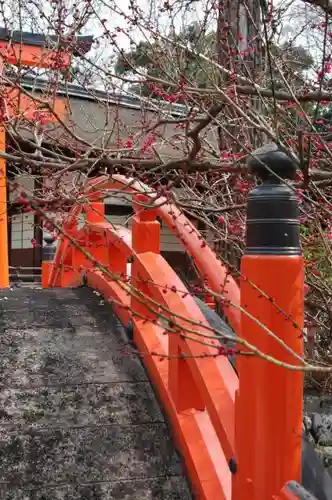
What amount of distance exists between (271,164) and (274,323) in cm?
53

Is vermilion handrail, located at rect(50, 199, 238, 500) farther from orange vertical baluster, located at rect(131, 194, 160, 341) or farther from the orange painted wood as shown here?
the orange painted wood

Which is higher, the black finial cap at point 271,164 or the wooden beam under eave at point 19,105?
the wooden beam under eave at point 19,105

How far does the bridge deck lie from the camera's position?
2.44 meters

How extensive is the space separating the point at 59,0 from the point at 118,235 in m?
1.58

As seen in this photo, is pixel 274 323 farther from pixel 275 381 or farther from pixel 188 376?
pixel 188 376

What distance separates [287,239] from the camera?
186 centimetres

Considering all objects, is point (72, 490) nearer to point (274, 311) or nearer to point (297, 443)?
point (297, 443)

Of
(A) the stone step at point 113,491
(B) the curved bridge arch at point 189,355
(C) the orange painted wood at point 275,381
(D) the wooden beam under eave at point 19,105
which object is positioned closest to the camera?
(C) the orange painted wood at point 275,381

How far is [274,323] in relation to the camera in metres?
1.85

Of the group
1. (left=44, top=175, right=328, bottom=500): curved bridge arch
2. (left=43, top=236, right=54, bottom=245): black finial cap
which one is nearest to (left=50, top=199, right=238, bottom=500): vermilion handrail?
(left=44, top=175, right=328, bottom=500): curved bridge arch

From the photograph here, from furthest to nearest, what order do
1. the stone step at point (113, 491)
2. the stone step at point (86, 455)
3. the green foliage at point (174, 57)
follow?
the green foliage at point (174, 57) < the stone step at point (86, 455) < the stone step at point (113, 491)

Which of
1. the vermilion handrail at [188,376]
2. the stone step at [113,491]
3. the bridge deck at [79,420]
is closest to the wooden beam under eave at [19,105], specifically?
the vermilion handrail at [188,376]

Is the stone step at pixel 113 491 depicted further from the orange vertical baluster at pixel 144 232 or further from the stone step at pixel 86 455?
the orange vertical baluster at pixel 144 232

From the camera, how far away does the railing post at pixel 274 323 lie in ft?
6.04
